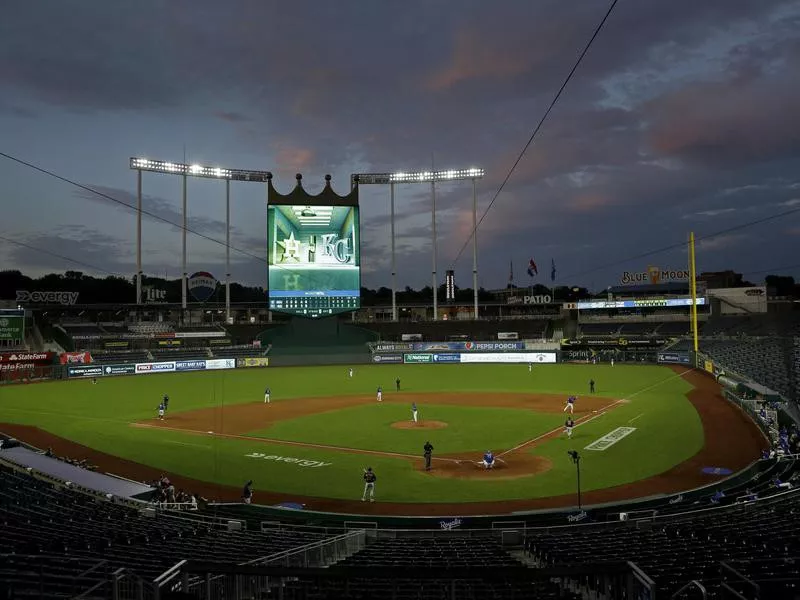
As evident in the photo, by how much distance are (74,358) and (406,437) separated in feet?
162

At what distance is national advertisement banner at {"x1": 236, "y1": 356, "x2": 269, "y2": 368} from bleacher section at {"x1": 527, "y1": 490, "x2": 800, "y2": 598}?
205ft

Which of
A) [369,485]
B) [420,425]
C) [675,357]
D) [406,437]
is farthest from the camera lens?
[675,357]

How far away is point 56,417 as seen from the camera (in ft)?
128

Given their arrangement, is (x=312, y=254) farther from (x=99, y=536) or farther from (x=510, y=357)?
(x=99, y=536)

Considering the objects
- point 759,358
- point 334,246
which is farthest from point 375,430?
point 334,246

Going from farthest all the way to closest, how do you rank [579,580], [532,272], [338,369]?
[532,272]
[338,369]
[579,580]

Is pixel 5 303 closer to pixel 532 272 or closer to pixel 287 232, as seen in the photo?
pixel 287 232

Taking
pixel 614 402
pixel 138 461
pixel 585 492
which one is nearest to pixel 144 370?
pixel 138 461

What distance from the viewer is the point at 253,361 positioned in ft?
245

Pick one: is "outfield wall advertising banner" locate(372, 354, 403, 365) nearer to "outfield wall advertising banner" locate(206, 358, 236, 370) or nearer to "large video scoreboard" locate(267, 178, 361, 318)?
"large video scoreboard" locate(267, 178, 361, 318)

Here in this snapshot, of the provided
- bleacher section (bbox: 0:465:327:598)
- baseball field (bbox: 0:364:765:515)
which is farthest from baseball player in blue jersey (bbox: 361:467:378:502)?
bleacher section (bbox: 0:465:327:598)

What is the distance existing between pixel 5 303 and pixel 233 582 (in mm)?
90185

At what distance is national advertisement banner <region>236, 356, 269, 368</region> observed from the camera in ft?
241

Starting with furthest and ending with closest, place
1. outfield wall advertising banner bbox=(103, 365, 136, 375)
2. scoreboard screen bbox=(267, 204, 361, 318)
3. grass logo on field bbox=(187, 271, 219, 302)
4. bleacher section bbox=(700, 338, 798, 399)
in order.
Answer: grass logo on field bbox=(187, 271, 219, 302)
scoreboard screen bbox=(267, 204, 361, 318)
outfield wall advertising banner bbox=(103, 365, 136, 375)
bleacher section bbox=(700, 338, 798, 399)
